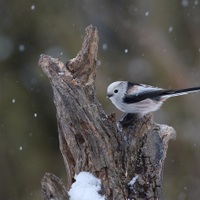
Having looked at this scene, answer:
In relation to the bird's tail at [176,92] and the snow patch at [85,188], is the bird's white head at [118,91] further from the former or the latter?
the snow patch at [85,188]

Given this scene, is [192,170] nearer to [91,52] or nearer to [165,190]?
[165,190]

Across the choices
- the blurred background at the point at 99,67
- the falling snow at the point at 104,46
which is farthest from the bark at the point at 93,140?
the falling snow at the point at 104,46

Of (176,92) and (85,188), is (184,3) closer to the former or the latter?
(176,92)

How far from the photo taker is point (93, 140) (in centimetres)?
491

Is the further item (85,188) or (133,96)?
(133,96)

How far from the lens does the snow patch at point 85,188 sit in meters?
4.73

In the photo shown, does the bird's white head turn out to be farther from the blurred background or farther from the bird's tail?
the blurred background

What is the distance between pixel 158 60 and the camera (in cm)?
1067

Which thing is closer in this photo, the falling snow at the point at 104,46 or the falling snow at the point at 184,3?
the falling snow at the point at 104,46

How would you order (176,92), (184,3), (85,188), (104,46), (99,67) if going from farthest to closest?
(184,3) → (104,46) → (99,67) → (176,92) → (85,188)

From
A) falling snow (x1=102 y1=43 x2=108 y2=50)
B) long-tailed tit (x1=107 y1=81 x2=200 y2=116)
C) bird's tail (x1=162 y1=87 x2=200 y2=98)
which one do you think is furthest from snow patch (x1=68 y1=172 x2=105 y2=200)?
falling snow (x1=102 y1=43 x2=108 y2=50)

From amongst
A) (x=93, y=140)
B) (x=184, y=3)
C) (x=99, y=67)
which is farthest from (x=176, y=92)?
(x=184, y=3)

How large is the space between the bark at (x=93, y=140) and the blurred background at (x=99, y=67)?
4642 millimetres

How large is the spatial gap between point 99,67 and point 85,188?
5.69 m
